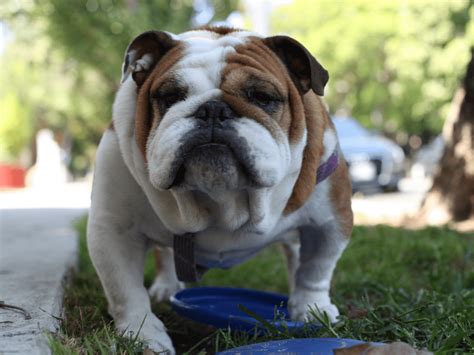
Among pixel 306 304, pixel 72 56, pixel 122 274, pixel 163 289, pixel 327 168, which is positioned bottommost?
pixel 163 289

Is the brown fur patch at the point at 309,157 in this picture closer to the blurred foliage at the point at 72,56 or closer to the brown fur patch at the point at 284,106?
the brown fur patch at the point at 284,106

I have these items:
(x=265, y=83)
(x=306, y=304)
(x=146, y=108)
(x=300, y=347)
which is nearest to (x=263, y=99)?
(x=265, y=83)

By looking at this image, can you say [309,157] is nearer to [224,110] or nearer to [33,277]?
[224,110]

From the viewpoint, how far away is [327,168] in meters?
2.56

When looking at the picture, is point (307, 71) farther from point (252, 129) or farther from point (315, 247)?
Result: point (315, 247)

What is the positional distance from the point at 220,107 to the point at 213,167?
20cm

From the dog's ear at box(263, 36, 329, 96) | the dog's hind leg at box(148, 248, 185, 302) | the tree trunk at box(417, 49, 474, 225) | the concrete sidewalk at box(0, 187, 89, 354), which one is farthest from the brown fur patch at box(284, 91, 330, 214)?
the tree trunk at box(417, 49, 474, 225)

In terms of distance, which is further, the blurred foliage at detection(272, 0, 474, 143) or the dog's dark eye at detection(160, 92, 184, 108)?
the blurred foliage at detection(272, 0, 474, 143)

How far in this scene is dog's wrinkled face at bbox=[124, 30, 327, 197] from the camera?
2033 mm

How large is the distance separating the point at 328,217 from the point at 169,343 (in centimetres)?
85

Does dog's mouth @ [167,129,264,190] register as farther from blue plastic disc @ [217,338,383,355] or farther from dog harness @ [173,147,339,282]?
blue plastic disc @ [217,338,383,355]

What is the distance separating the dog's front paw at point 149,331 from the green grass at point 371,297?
6 cm

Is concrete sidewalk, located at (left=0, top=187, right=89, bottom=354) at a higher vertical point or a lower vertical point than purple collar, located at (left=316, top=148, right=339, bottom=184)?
lower

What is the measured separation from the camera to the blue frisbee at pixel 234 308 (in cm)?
241
